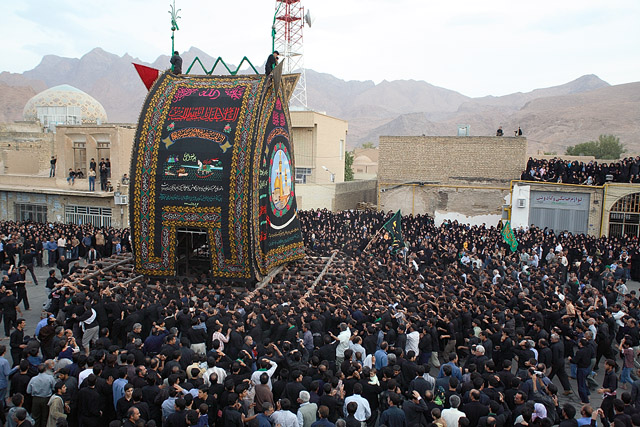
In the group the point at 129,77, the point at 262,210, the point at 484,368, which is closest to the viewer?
the point at 484,368

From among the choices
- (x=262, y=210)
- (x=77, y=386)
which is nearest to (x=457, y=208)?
(x=262, y=210)

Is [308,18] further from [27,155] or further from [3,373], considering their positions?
[3,373]

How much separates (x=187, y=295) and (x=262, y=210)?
3594 millimetres

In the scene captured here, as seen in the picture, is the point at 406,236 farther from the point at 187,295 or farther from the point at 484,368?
the point at 484,368

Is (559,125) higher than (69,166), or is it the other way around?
(559,125)

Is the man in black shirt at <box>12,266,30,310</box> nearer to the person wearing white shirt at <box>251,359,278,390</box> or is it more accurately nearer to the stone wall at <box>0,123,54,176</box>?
the person wearing white shirt at <box>251,359,278,390</box>

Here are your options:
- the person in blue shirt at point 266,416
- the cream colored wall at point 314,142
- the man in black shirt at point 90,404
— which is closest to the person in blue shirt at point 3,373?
the man in black shirt at point 90,404

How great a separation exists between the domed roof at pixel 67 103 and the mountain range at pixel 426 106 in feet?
66.2

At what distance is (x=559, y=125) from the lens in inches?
3519

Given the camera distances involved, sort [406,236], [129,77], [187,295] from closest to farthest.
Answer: [187,295], [406,236], [129,77]

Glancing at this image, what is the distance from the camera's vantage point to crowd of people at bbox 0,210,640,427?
6805 mm

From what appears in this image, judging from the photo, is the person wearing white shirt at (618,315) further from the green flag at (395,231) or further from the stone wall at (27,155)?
the stone wall at (27,155)

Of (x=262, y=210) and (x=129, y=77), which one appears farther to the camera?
(x=129, y=77)

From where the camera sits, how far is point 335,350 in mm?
9078
